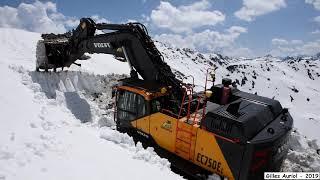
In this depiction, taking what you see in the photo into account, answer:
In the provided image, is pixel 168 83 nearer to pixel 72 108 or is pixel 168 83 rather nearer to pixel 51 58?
pixel 72 108

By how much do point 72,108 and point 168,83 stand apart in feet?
15.0

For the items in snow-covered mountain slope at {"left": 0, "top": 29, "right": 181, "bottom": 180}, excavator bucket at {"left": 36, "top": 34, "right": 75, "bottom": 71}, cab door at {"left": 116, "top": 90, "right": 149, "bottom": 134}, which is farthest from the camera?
excavator bucket at {"left": 36, "top": 34, "right": 75, "bottom": 71}

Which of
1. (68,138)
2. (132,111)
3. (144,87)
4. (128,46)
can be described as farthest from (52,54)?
(68,138)

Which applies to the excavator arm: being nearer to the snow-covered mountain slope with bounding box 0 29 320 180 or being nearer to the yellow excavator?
the yellow excavator

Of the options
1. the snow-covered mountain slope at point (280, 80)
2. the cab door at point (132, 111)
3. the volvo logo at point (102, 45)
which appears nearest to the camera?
the cab door at point (132, 111)

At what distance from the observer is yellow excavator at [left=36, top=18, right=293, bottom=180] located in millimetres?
8406

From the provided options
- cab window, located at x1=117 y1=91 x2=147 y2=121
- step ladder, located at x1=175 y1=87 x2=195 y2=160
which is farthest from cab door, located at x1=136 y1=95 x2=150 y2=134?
step ladder, located at x1=175 y1=87 x2=195 y2=160

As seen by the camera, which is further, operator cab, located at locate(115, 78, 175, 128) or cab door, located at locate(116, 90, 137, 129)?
cab door, located at locate(116, 90, 137, 129)

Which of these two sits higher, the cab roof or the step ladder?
the cab roof

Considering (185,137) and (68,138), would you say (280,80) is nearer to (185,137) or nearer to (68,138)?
(185,137)

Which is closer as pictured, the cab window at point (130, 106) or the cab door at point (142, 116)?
the cab door at point (142, 116)

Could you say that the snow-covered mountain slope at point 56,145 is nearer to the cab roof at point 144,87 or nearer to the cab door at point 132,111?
the cab door at point 132,111

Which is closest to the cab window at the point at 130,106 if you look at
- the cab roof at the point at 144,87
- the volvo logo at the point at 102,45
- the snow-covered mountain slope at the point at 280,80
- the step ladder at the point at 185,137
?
the cab roof at the point at 144,87

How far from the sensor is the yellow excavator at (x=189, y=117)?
8.41 meters
